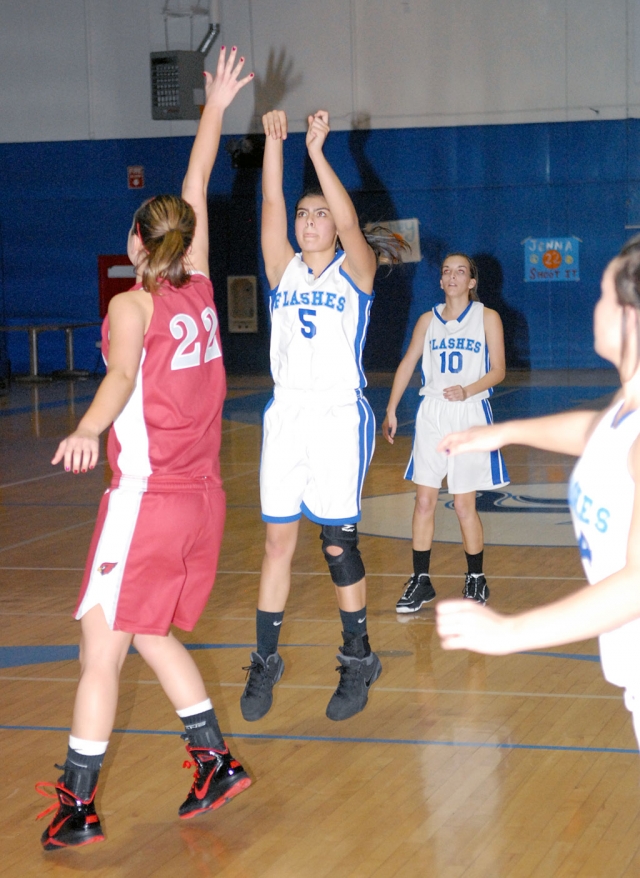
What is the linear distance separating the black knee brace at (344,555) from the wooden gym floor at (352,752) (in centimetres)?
46

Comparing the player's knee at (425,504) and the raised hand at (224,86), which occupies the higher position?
the raised hand at (224,86)

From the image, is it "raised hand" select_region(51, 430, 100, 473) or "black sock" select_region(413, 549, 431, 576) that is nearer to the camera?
"raised hand" select_region(51, 430, 100, 473)

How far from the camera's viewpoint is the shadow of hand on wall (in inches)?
618

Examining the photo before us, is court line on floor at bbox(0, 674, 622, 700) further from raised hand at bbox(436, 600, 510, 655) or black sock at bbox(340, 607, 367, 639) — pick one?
raised hand at bbox(436, 600, 510, 655)

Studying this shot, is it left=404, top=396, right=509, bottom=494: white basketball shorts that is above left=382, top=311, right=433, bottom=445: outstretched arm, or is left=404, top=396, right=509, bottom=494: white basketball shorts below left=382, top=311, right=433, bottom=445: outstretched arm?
below

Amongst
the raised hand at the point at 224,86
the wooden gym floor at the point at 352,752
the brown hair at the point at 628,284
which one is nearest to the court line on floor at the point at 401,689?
the wooden gym floor at the point at 352,752

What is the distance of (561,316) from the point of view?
1553cm

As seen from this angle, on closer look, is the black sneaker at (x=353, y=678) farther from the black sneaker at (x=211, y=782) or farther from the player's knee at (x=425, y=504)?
the player's knee at (x=425, y=504)

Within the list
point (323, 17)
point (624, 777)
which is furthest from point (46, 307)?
point (624, 777)

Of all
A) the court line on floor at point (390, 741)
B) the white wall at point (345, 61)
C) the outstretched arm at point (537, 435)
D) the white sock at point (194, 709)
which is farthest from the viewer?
the white wall at point (345, 61)

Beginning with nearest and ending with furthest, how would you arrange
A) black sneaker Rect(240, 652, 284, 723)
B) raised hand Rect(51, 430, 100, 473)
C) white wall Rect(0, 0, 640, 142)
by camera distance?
raised hand Rect(51, 430, 100, 473) → black sneaker Rect(240, 652, 284, 723) → white wall Rect(0, 0, 640, 142)

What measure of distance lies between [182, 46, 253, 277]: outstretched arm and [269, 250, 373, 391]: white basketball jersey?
0.53 m

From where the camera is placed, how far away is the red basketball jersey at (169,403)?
9.00ft

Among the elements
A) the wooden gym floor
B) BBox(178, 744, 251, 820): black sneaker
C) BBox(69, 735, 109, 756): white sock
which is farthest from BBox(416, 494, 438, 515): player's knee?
BBox(69, 735, 109, 756): white sock
